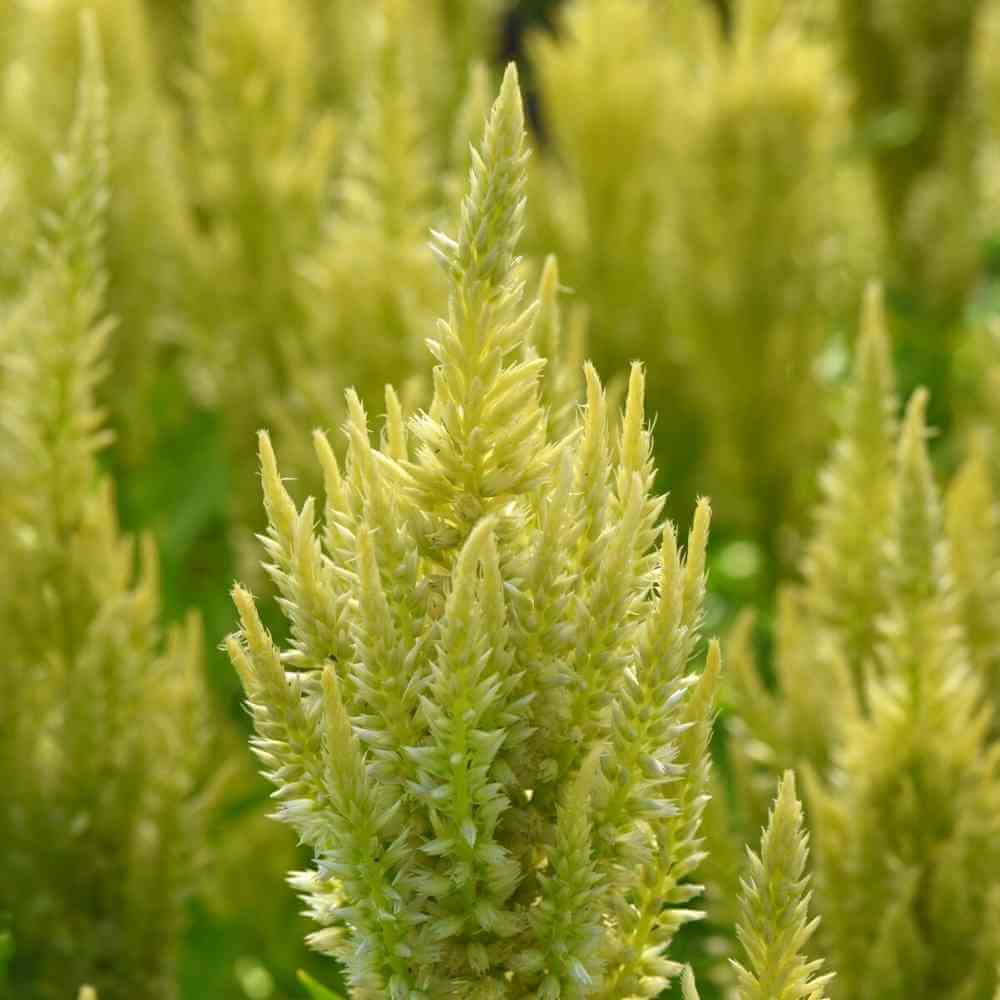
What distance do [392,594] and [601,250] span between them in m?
1.56

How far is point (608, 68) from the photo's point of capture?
2189mm

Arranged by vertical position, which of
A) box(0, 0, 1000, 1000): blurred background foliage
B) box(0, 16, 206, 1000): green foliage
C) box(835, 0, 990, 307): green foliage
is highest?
box(835, 0, 990, 307): green foliage

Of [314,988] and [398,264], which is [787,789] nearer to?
[314,988]

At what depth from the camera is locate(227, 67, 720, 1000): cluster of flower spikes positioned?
2.25ft

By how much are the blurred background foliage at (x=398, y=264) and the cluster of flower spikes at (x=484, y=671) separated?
3.29 ft

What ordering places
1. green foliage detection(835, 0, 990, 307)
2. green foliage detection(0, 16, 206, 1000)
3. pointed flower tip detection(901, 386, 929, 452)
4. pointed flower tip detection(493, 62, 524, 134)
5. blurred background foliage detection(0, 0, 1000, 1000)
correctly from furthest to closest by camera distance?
green foliage detection(835, 0, 990, 307) < blurred background foliage detection(0, 0, 1000, 1000) < green foliage detection(0, 16, 206, 1000) < pointed flower tip detection(901, 386, 929, 452) < pointed flower tip detection(493, 62, 524, 134)

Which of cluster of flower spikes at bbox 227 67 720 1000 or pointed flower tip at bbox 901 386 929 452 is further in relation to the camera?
pointed flower tip at bbox 901 386 929 452

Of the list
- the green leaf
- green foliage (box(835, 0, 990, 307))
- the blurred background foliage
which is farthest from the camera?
green foliage (box(835, 0, 990, 307))

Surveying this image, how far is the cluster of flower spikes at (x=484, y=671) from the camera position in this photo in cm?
69

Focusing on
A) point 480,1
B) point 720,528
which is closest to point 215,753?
point 720,528

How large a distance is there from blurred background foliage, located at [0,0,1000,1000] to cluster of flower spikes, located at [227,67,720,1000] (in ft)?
3.29

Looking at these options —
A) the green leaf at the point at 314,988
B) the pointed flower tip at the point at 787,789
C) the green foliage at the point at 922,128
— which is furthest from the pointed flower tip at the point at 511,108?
the green foliage at the point at 922,128

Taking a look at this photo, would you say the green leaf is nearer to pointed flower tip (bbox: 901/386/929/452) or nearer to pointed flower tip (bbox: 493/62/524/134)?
pointed flower tip (bbox: 493/62/524/134)

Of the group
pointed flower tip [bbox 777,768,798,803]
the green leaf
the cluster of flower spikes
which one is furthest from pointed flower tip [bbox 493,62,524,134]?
the green leaf
